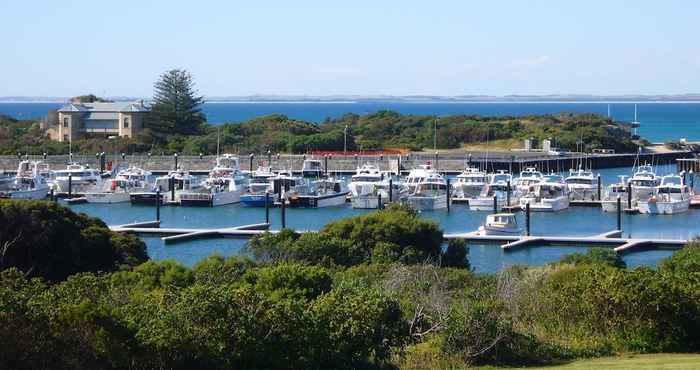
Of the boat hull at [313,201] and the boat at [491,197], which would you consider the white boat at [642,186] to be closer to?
the boat at [491,197]

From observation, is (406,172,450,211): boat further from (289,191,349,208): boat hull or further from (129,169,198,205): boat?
(129,169,198,205): boat

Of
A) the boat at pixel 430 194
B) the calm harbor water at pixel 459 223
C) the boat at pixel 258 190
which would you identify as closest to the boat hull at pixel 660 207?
the calm harbor water at pixel 459 223

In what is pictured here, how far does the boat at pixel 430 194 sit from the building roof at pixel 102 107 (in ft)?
140

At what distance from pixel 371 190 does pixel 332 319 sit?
48.1 m

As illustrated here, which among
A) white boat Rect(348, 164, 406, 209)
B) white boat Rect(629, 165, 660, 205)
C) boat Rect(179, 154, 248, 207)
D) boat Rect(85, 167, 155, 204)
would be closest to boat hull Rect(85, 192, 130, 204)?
boat Rect(85, 167, 155, 204)

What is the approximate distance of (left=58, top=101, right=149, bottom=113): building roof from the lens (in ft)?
335

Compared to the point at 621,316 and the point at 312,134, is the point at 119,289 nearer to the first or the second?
the point at 621,316

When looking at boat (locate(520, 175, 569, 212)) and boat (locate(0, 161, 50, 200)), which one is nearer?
boat (locate(520, 175, 569, 212))

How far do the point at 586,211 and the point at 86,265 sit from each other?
123ft

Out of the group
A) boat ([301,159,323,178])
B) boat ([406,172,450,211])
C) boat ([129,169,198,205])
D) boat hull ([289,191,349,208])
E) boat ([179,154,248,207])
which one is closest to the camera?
boat ([406,172,450,211])

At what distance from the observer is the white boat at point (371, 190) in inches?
2562

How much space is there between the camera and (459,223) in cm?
5888

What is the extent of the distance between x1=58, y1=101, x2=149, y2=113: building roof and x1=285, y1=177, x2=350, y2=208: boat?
3802 centimetres

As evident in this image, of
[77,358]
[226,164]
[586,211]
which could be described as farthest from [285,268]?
[226,164]
